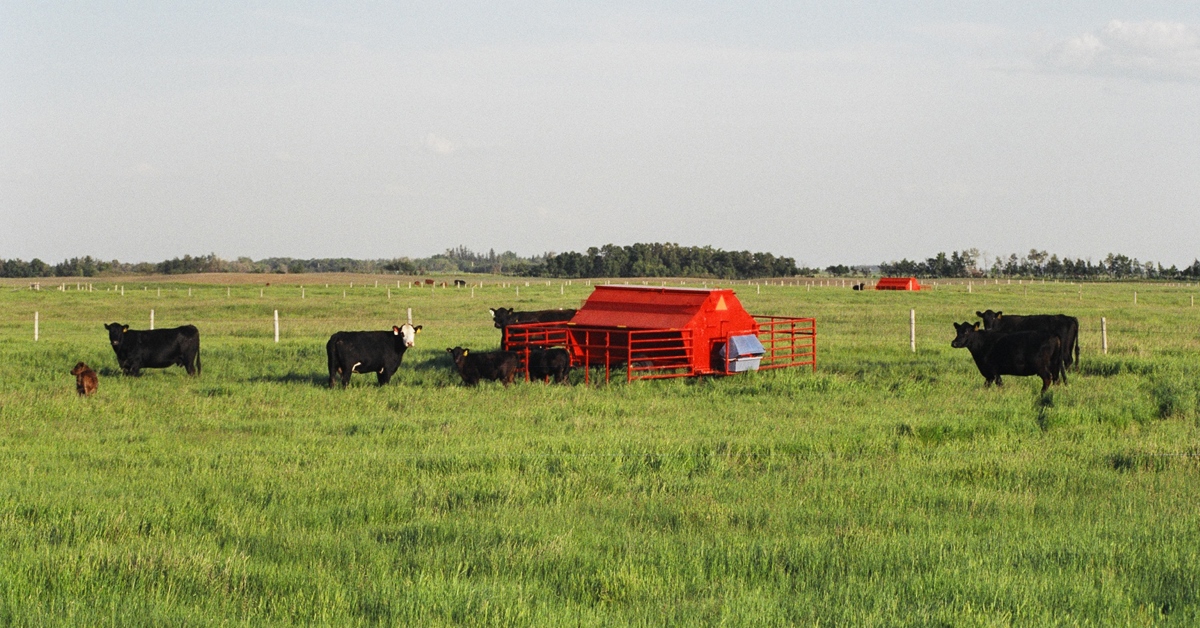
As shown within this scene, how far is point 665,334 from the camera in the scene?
2091cm

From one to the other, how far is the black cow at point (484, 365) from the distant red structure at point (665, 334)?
2.42 feet

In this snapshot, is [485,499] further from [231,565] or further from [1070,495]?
[1070,495]

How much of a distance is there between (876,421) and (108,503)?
9462 mm

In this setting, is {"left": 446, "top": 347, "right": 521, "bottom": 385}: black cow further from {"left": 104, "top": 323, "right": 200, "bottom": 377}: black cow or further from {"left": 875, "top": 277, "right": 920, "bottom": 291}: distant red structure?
{"left": 875, "top": 277, "right": 920, "bottom": 291}: distant red structure

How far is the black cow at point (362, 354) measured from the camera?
1898 cm

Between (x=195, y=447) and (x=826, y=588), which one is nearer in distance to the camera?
(x=826, y=588)

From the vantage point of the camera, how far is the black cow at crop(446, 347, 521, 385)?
19156 mm

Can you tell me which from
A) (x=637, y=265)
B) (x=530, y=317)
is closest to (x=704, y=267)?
(x=637, y=265)

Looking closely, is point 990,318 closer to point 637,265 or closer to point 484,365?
point 484,365

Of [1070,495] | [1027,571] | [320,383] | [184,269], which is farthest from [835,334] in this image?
[184,269]

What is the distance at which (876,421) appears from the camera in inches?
573

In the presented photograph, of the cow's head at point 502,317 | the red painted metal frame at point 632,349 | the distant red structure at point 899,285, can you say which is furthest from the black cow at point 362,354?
the distant red structure at point 899,285

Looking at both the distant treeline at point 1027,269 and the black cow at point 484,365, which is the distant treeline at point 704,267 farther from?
the black cow at point 484,365

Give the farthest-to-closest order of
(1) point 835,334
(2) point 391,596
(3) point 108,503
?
(1) point 835,334, (3) point 108,503, (2) point 391,596
